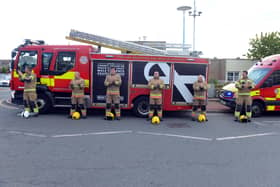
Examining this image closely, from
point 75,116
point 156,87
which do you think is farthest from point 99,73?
point 156,87

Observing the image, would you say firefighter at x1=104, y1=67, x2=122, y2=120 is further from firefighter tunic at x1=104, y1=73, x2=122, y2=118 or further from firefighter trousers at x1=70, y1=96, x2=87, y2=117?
firefighter trousers at x1=70, y1=96, x2=87, y2=117

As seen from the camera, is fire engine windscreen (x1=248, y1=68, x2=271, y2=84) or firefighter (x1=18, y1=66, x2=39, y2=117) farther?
fire engine windscreen (x1=248, y1=68, x2=271, y2=84)

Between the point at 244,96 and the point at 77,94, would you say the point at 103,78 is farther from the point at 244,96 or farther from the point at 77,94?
the point at 244,96

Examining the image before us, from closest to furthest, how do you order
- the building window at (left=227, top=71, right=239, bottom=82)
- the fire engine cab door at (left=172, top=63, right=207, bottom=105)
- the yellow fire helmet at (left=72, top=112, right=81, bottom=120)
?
the yellow fire helmet at (left=72, top=112, right=81, bottom=120) → the fire engine cab door at (left=172, top=63, right=207, bottom=105) → the building window at (left=227, top=71, right=239, bottom=82)

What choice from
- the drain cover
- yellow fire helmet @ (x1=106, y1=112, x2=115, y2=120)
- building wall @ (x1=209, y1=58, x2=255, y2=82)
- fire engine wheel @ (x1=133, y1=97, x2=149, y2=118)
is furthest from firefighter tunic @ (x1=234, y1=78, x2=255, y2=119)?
building wall @ (x1=209, y1=58, x2=255, y2=82)

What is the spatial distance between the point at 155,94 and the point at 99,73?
2.20m

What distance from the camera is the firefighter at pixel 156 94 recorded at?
854 centimetres

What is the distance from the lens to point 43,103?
920 cm

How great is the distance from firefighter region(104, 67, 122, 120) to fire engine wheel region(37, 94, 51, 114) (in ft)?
7.62

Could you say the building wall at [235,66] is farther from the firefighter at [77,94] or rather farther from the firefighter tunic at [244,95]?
the firefighter at [77,94]

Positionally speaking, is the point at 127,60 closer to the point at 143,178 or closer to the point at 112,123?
the point at 112,123

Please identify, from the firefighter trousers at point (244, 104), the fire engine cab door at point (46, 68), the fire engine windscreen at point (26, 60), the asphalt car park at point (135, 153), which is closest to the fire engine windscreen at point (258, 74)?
the firefighter trousers at point (244, 104)

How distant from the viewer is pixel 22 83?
924 cm

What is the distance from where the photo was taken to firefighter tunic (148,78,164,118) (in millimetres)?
8539
